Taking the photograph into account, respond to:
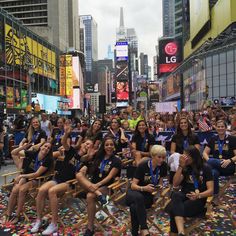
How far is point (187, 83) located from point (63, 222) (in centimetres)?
6421

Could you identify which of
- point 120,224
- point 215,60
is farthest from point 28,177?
point 215,60

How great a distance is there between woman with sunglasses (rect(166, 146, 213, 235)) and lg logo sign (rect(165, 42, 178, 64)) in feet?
321

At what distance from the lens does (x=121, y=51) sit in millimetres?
121312

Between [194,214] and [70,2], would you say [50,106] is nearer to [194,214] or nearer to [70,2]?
[194,214]

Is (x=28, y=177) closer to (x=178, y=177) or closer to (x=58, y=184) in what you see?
(x=58, y=184)

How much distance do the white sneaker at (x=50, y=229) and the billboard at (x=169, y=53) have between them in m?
97.6

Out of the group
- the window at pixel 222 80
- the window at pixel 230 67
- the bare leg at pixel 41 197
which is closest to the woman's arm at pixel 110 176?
the bare leg at pixel 41 197

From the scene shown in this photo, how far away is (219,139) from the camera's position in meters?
6.07

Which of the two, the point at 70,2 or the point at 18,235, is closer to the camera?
the point at 18,235

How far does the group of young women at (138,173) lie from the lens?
14.8 ft

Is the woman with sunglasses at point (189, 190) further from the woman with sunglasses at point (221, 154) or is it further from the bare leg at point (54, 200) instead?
the bare leg at point (54, 200)

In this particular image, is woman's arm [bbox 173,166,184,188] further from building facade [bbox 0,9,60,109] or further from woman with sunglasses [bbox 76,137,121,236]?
building facade [bbox 0,9,60,109]

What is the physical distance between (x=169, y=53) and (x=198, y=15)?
34.3 metres

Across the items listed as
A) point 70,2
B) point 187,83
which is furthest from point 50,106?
point 70,2
